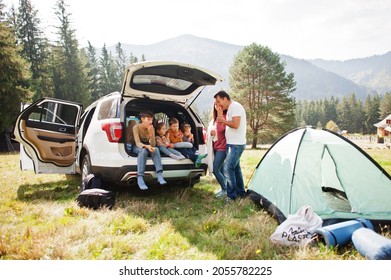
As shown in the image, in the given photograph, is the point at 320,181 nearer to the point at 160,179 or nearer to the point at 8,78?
the point at 160,179

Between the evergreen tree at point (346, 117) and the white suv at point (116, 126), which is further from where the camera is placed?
the evergreen tree at point (346, 117)

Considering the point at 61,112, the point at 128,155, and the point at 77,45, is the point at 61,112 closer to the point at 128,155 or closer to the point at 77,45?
the point at 128,155

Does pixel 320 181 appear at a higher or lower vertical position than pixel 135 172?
lower

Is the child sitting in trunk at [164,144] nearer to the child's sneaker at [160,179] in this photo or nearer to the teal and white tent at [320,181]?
the child's sneaker at [160,179]

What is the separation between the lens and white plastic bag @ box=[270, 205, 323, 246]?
2.75 metres

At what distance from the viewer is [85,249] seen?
266cm

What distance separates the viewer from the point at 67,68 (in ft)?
96.2

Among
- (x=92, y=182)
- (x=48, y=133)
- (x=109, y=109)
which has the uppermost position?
(x=109, y=109)

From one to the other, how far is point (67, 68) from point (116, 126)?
29.7 meters

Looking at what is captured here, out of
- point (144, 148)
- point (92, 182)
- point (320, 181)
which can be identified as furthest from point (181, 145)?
point (320, 181)

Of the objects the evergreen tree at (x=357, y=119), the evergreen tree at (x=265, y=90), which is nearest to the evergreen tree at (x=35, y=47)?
the evergreen tree at (x=265, y=90)

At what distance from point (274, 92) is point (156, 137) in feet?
74.4

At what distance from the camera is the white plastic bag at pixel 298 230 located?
A: 2.75 m

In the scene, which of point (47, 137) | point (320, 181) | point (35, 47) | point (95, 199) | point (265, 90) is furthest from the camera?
point (35, 47)
